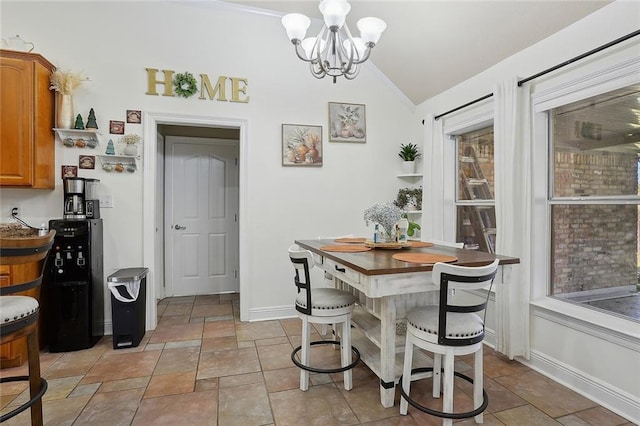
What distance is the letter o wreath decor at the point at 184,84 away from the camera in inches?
129


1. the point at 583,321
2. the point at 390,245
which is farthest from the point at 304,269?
the point at 583,321

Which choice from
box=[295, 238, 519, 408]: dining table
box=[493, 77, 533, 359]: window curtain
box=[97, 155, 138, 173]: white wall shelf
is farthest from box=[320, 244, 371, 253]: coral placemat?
box=[97, 155, 138, 173]: white wall shelf

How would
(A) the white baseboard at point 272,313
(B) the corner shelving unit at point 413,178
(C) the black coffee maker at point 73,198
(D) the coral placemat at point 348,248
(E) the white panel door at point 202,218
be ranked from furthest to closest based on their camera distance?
(E) the white panel door at point 202,218 < (B) the corner shelving unit at point 413,178 < (A) the white baseboard at point 272,313 < (C) the black coffee maker at point 73,198 < (D) the coral placemat at point 348,248

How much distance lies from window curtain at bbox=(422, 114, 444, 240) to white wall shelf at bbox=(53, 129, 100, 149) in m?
3.32

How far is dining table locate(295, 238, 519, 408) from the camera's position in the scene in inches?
66.9

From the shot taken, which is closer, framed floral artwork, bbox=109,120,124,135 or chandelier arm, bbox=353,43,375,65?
chandelier arm, bbox=353,43,375,65

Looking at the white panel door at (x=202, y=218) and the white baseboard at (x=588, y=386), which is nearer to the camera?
the white baseboard at (x=588, y=386)

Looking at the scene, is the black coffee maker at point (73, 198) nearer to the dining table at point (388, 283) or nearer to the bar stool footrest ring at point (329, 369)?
the dining table at point (388, 283)

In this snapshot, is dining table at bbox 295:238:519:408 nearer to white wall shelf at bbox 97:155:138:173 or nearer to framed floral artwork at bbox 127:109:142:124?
white wall shelf at bbox 97:155:138:173

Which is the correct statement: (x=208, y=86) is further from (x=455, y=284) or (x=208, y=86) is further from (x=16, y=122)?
(x=455, y=284)

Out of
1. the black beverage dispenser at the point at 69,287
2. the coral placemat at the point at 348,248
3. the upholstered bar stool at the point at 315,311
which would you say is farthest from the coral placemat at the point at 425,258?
the black beverage dispenser at the point at 69,287

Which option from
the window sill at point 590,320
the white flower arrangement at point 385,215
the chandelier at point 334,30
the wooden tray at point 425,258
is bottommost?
the window sill at point 590,320

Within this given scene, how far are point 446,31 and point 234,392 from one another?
132 inches

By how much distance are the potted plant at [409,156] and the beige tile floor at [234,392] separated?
2.07 m
